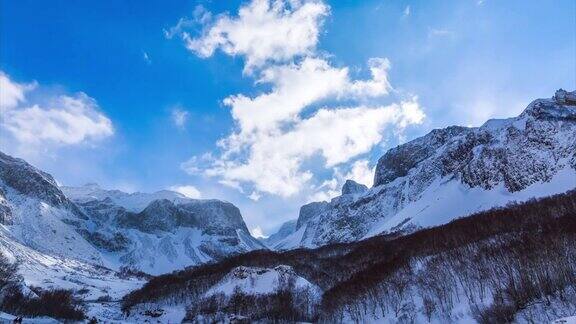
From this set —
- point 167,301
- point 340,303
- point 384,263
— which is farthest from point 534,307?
point 167,301

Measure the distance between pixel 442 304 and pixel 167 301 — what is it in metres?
124

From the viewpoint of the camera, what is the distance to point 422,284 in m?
120

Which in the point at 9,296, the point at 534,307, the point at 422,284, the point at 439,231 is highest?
the point at 439,231

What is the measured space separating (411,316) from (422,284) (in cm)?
1253

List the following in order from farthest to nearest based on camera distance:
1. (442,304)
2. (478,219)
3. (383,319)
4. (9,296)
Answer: (478,219)
(9,296)
(383,319)
(442,304)

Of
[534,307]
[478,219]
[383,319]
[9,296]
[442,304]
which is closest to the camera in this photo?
[534,307]

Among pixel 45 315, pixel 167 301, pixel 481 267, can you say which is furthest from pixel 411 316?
pixel 167 301

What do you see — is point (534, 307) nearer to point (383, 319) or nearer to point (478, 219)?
point (383, 319)

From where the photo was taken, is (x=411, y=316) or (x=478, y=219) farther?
(x=478, y=219)

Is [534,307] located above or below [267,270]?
below

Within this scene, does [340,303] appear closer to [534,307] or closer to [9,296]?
[534,307]

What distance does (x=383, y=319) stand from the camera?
118m

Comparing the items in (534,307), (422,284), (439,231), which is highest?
(439,231)

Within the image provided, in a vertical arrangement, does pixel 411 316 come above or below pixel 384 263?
below
